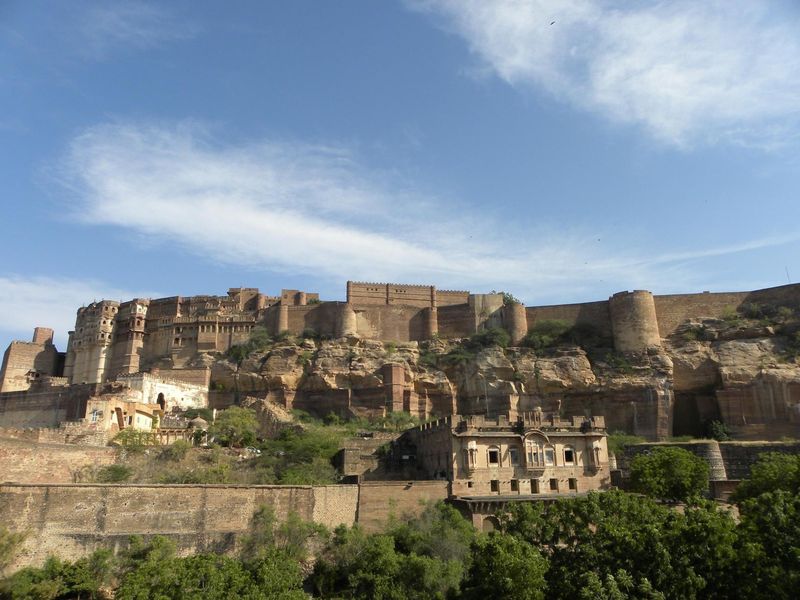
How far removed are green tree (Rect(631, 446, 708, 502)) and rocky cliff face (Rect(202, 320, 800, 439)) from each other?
13677mm

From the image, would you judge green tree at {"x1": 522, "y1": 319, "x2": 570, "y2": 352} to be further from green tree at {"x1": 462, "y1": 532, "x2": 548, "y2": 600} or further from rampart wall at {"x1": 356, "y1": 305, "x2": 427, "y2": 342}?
green tree at {"x1": 462, "y1": 532, "x2": 548, "y2": 600}

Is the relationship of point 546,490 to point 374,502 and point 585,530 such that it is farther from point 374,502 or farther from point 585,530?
point 585,530

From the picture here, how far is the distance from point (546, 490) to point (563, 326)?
26.2 metres

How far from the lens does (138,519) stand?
29.9 m

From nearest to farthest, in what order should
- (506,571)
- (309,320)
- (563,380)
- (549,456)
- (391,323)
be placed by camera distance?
(506,571) < (549,456) < (563,380) < (309,320) < (391,323)

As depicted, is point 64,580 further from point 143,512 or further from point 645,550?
point 645,550

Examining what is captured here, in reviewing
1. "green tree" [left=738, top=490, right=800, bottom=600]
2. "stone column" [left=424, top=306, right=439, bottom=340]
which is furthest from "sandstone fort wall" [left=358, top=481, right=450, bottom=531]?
"stone column" [left=424, top=306, right=439, bottom=340]

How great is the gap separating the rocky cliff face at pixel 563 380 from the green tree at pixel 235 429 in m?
9.31

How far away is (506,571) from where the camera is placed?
2258 cm

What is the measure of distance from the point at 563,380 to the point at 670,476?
18485mm

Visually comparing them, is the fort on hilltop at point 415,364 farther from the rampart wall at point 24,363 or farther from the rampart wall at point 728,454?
the rampart wall at point 728,454

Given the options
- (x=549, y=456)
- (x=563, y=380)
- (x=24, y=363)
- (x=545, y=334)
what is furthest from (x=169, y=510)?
(x=24, y=363)

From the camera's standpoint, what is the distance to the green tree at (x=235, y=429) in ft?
145

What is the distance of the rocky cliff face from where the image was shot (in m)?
50.9
